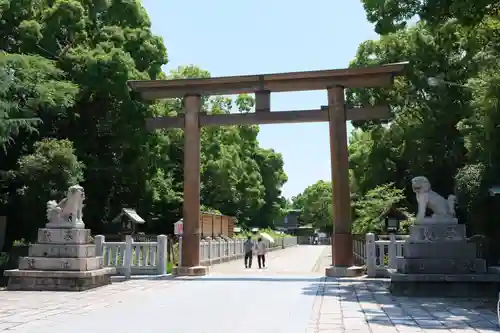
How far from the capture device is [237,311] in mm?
8555

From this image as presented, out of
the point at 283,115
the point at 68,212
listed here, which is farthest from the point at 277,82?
the point at 68,212

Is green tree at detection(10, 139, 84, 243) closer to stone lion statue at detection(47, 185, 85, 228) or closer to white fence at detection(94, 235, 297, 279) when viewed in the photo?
white fence at detection(94, 235, 297, 279)

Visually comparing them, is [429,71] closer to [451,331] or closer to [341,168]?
[341,168]

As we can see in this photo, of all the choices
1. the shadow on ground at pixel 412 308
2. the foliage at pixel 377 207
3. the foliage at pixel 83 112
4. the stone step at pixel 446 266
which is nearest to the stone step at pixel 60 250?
the foliage at pixel 83 112

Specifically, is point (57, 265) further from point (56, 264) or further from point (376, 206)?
point (376, 206)

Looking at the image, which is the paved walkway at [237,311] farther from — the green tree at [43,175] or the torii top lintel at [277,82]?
the torii top lintel at [277,82]

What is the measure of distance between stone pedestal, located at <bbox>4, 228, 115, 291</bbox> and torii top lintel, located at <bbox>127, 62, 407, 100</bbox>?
648 cm

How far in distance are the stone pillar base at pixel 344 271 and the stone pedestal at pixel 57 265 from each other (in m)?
6.74

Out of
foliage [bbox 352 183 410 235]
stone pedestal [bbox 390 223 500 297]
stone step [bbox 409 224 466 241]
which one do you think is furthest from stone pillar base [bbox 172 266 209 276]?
stone step [bbox 409 224 466 241]

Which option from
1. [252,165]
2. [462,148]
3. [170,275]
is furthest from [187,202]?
[252,165]

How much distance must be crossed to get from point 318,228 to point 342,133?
63.6 m

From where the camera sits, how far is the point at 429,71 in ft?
69.7

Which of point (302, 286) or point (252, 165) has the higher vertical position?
point (252, 165)

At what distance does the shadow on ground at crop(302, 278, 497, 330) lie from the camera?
24.2ft
